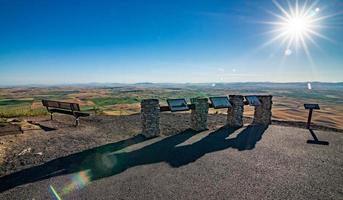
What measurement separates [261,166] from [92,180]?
464 centimetres

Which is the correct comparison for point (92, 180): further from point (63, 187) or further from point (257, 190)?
point (257, 190)

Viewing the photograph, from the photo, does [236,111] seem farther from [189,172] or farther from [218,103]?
[189,172]

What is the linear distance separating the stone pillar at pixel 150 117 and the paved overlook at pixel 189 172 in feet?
2.01

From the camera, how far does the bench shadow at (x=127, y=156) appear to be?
18.1 ft

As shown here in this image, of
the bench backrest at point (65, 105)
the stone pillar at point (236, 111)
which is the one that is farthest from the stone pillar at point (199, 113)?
the bench backrest at point (65, 105)

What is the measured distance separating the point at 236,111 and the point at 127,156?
21.6 ft

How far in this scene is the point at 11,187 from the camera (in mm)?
4859

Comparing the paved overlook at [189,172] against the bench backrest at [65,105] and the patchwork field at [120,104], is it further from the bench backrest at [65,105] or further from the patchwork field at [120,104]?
the patchwork field at [120,104]

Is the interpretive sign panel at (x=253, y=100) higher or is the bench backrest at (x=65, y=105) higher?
the interpretive sign panel at (x=253, y=100)

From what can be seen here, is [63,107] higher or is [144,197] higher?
[63,107]

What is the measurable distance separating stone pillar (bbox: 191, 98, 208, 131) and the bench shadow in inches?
34.6

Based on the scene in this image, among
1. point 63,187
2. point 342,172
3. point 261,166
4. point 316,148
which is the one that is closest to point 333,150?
point 316,148

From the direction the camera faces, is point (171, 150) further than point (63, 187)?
Yes

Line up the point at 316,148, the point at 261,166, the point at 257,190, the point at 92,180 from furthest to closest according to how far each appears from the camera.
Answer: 1. the point at 316,148
2. the point at 261,166
3. the point at 92,180
4. the point at 257,190
